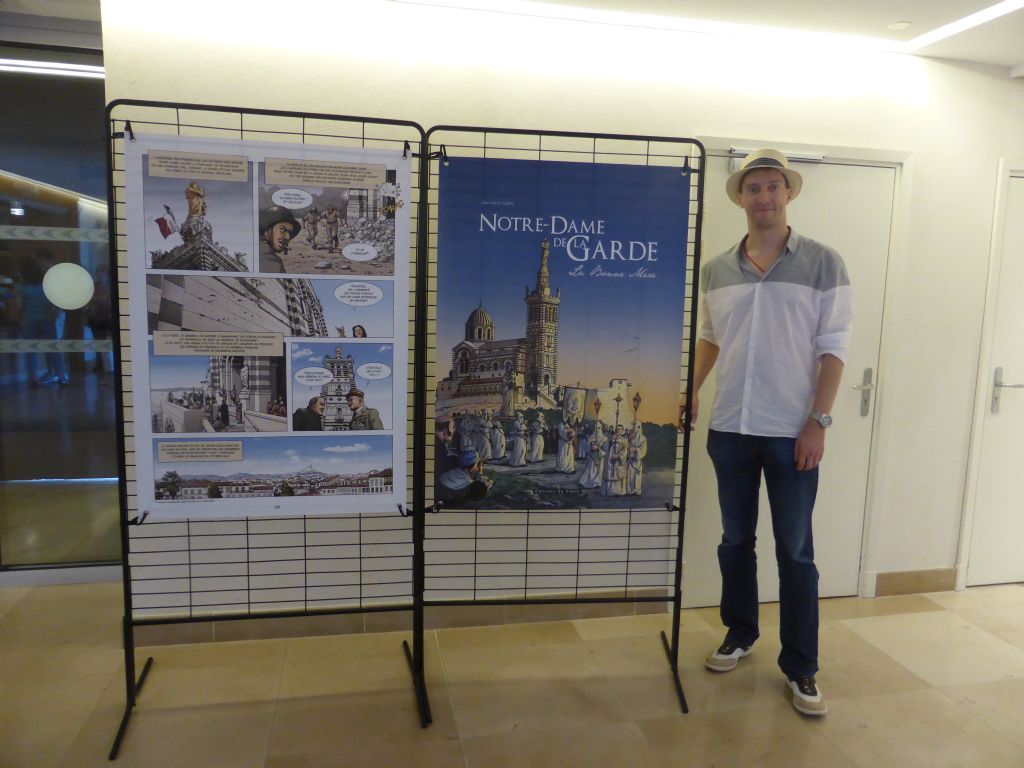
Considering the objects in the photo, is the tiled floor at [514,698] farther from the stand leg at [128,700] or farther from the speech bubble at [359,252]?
the speech bubble at [359,252]

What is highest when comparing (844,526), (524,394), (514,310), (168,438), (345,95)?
(345,95)

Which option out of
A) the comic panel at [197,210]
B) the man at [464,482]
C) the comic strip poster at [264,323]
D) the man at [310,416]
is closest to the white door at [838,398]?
the man at [464,482]

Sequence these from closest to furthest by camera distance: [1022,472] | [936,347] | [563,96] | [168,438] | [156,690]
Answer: [168,438]
[156,690]
[563,96]
[936,347]
[1022,472]

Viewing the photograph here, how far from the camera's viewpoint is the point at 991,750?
7.36 ft

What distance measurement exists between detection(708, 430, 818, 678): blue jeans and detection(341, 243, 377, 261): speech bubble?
4.69 feet

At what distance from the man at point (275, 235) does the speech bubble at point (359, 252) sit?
15 centimetres

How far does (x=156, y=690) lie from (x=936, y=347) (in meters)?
3.63

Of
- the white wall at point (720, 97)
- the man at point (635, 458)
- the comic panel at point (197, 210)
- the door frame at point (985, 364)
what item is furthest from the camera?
the door frame at point (985, 364)

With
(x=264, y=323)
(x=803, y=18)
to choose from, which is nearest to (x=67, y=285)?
(x=264, y=323)

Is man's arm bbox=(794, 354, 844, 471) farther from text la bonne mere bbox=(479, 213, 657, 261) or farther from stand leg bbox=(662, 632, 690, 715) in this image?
stand leg bbox=(662, 632, 690, 715)

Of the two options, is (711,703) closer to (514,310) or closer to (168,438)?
(514,310)

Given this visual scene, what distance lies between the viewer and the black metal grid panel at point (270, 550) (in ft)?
8.57

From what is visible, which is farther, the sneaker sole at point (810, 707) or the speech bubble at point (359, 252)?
the sneaker sole at point (810, 707)

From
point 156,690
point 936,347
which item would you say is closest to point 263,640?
point 156,690
